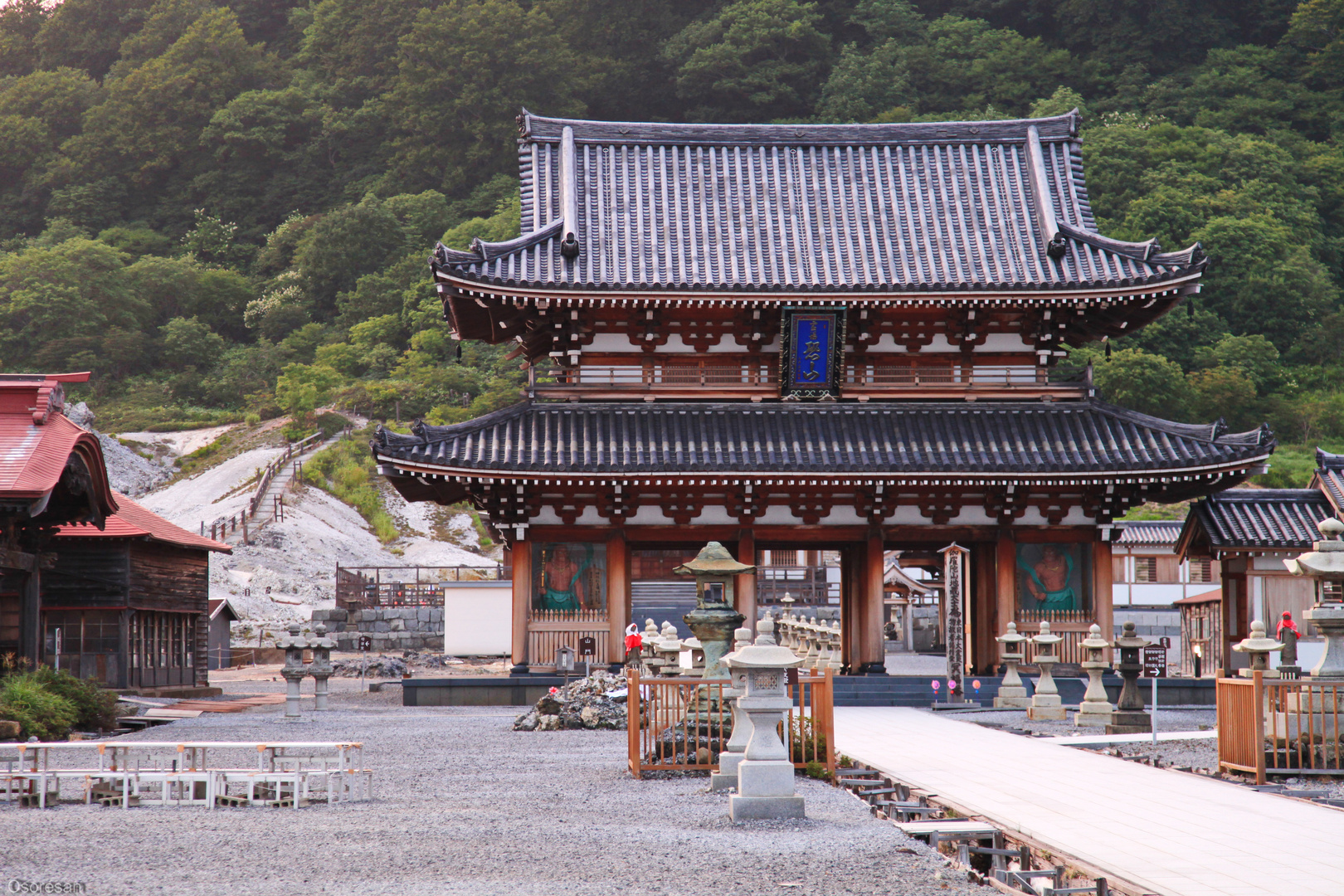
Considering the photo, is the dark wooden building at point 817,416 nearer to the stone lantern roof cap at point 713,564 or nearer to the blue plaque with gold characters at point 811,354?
the blue plaque with gold characters at point 811,354

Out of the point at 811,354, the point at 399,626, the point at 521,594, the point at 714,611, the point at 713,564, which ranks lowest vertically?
the point at 399,626

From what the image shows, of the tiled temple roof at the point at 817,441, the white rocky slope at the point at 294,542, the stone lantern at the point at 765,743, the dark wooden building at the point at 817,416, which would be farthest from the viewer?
the white rocky slope at the point at 294,542

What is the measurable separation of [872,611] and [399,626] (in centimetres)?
2463

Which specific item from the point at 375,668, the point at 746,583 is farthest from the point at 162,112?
the point at 746,583

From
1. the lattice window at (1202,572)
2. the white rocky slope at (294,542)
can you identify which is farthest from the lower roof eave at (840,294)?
the lattice window at (1202,572)

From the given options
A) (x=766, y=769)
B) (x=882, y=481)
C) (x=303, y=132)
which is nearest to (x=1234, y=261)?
(x=882, y=481)

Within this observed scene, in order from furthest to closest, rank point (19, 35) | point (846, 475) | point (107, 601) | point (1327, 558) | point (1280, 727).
Answer: point (19, 35) → point (107, 601) → point (846, 475) → point (1327, 558) → point (1280, 727)

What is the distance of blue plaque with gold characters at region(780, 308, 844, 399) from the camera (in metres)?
23.6

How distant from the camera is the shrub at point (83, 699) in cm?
1817

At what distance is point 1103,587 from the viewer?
23219 mm

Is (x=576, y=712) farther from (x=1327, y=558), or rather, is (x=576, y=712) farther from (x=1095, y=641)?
(x=1327, y=558)

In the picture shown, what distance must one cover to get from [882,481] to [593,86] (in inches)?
2547

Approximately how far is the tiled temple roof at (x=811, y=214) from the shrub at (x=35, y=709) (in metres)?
9.49

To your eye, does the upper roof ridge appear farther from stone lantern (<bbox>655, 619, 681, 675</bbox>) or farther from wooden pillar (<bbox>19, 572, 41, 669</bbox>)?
wooden pillar (<bbox>19, 572, 41, 669</bbox>)
